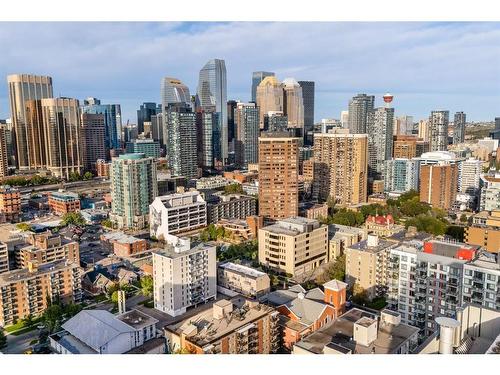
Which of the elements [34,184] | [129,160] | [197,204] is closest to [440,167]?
[197,204]

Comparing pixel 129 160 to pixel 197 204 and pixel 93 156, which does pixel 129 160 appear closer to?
pixel 197 204

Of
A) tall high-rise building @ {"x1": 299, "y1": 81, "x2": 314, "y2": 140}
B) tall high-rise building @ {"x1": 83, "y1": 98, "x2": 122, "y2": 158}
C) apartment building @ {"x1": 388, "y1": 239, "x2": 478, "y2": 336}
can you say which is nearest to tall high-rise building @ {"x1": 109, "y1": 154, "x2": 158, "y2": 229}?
apartment building @ {"x1": 388, "y1": 239, "x2": 478, "y2": 336}

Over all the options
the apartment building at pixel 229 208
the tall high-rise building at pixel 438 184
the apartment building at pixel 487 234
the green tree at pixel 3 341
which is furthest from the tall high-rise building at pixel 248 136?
the green tree at pixel 3 341

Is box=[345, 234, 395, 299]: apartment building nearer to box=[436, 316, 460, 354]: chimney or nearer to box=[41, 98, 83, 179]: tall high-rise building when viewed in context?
box=[436, 316, 460, 354]: chimney

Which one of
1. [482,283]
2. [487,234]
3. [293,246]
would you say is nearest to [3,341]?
[293,246]

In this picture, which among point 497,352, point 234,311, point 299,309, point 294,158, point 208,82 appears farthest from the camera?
point 208,82

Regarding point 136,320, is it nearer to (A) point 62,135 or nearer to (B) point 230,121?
(A) point 62,135

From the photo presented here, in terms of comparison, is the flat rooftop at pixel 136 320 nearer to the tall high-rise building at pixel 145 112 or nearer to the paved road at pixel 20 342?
the paved road at pixel 20 342
